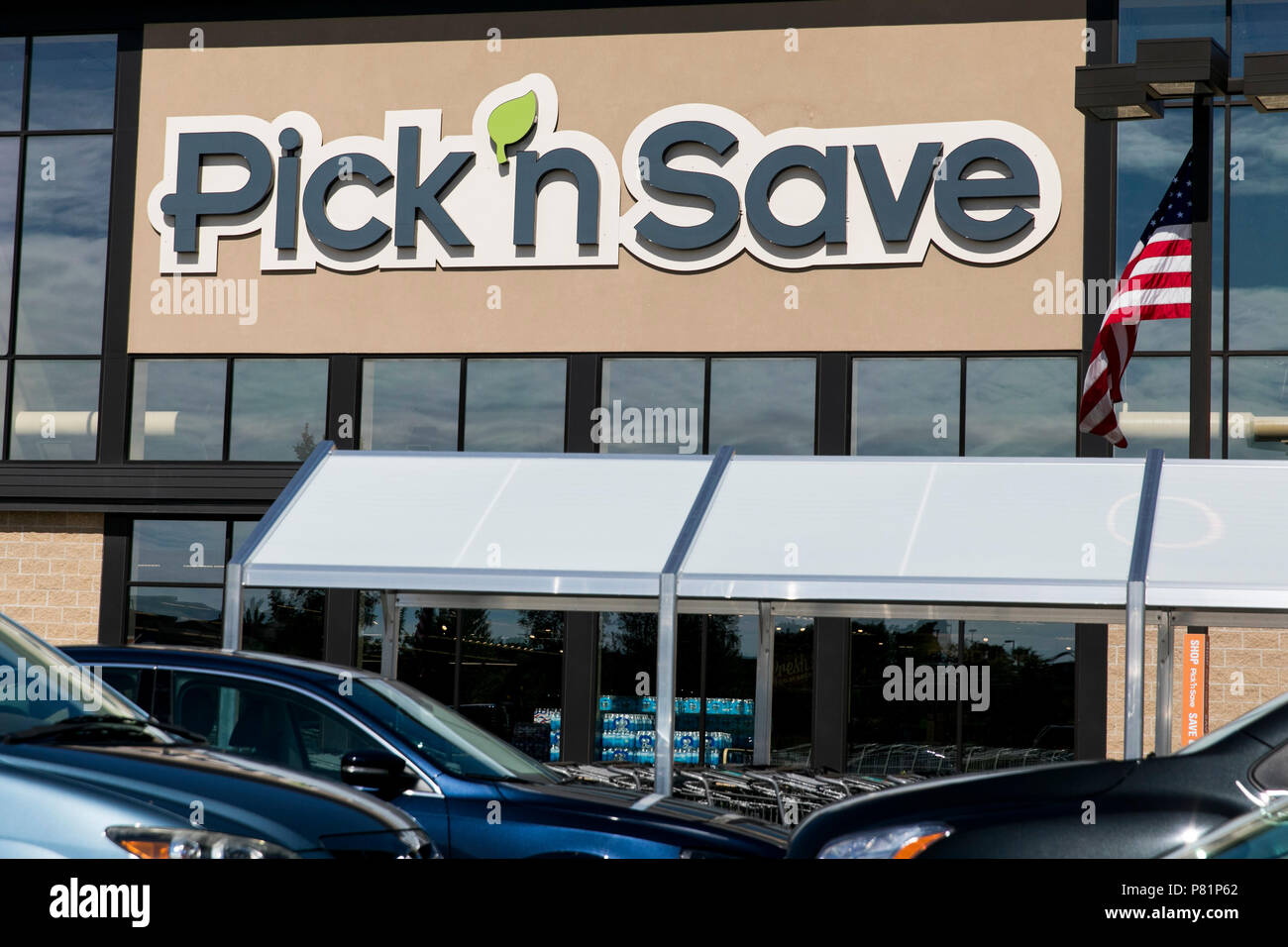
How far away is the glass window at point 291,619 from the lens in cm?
2138

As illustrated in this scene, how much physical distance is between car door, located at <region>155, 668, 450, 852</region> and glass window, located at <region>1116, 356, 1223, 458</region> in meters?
14.3

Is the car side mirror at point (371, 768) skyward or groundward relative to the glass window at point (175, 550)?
groundward

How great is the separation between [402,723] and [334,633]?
1417cm

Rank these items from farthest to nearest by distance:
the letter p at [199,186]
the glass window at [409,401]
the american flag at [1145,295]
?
the letter p at [199,186], the glass window at [409,401], the american flag at [1145,295]

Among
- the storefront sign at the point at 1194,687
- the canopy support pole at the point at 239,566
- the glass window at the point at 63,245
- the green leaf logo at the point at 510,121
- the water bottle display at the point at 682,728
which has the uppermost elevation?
the green leaf logo at the point at 510,121

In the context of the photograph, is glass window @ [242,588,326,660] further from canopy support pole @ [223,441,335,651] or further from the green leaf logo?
canopy support pole @ [223,441,335,651]

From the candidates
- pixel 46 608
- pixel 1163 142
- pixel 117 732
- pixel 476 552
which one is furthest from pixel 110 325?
pixel 117 732

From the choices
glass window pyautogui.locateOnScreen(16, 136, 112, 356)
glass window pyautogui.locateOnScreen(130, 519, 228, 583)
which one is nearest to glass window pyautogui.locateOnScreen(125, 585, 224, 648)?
glass window pyautogui.locateOnScreen(130, 519, 228, 583)

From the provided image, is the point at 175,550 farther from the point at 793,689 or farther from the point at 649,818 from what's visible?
the point at 649,818

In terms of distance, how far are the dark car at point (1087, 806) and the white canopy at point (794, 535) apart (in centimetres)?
506

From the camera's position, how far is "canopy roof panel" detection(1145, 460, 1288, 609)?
9.90m

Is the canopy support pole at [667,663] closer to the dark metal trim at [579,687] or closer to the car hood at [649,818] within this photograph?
the car hood at [649,818]

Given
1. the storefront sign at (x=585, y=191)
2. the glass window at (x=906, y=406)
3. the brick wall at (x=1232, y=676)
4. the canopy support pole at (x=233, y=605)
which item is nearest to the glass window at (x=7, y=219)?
the storefront sign at (x=585, y=191)

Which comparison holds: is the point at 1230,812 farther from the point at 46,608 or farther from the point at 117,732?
the point at 46,608
